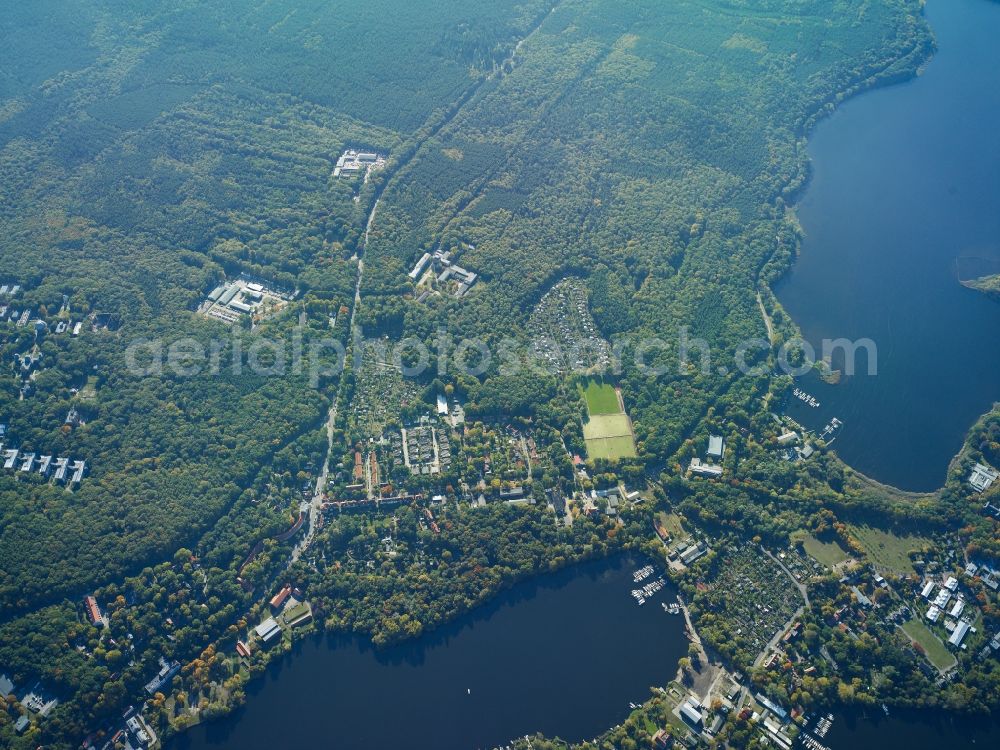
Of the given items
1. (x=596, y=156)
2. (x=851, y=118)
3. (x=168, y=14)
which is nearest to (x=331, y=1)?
(x=168, y=14)

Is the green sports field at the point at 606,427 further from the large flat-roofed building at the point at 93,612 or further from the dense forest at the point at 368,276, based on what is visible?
the large flat-roofed building at the point at 93,612

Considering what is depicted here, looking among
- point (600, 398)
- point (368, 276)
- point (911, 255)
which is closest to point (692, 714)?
point (600, 398)

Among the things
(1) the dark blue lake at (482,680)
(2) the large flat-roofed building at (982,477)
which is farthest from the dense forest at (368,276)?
(1) the dark blue lake at (482,680)

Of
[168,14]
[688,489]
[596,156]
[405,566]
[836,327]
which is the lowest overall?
[405,566]

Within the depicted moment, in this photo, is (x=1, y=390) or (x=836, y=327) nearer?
(x=1, y=390)

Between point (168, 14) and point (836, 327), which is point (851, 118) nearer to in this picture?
point (836, 327)

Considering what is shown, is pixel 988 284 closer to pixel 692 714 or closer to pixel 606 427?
pixel 606 427
